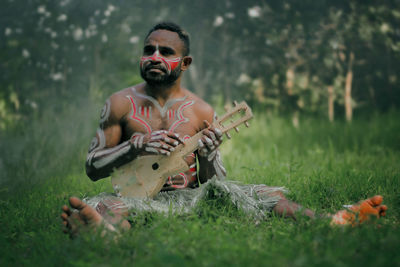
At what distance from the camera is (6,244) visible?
2.30 m

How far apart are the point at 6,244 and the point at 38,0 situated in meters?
4.89

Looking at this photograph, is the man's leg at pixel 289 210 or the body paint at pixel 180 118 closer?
the man's leg at pixel 289 210

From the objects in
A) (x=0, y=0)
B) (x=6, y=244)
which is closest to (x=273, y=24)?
(x=0, y=0)

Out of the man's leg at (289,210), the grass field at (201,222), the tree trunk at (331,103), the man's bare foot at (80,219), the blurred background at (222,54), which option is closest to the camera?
the grass field at (201,222)

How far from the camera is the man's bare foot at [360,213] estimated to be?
2.35 meters

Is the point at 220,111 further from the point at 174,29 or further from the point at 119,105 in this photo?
the point at 119,105

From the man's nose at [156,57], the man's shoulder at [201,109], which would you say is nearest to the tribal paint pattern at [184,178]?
the man's shoulder at [201,109]

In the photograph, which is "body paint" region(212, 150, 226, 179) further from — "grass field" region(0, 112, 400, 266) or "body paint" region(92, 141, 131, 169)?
"body paint" region(92, 141, 131, 169)

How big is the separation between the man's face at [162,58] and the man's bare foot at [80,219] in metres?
1.02

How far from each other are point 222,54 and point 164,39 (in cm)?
524

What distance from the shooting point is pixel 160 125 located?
284 centimetres

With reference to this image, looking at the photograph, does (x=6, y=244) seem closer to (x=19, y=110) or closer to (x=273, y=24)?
(x=19, y=110)

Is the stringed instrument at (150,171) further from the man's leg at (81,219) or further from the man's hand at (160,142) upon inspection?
the man's leg at (81,219)

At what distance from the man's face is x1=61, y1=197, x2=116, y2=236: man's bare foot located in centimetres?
102
